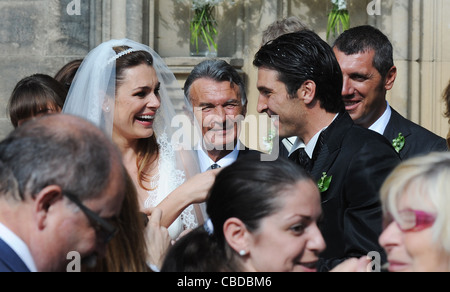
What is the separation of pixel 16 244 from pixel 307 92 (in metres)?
1.93

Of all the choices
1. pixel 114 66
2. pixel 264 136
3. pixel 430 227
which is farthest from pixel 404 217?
pixel 264 136

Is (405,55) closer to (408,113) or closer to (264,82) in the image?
(408,113)

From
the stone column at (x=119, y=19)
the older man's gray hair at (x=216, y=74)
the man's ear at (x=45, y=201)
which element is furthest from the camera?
the stone column at (x=119, y=19)

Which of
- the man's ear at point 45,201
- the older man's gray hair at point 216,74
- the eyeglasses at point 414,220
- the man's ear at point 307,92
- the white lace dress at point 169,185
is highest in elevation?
the older man's gray hair at point 216,74

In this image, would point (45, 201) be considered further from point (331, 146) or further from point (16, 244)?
point (331, 146)

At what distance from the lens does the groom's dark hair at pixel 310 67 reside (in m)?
3.60

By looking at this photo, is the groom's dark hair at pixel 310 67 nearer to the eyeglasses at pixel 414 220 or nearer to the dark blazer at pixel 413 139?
the dark blazer at pixel 413 139

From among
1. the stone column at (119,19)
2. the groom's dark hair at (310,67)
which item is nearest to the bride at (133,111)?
the groom's dark hair at (310,67)

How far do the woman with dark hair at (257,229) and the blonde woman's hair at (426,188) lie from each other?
294 millimetres

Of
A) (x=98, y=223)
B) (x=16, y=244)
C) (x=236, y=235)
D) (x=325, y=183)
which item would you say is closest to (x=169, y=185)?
(x=325, y=183)

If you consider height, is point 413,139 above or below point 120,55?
below

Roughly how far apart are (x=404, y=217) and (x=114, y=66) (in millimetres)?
2131

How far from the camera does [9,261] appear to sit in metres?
1.96
